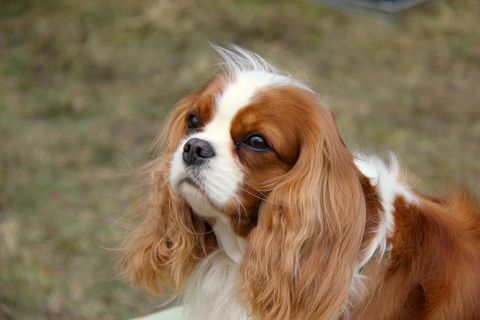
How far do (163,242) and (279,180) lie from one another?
1.69ft

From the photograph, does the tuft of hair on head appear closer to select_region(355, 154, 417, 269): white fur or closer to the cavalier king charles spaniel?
the cavalier king charles spaniel

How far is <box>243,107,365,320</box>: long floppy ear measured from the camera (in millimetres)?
2094

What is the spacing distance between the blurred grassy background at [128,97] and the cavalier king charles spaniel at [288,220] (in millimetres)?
1104

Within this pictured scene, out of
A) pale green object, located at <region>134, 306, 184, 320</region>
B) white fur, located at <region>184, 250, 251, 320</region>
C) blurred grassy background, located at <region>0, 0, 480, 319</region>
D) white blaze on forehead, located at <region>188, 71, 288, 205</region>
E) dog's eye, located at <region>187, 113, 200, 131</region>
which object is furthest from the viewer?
blurred grassy background, located at <region>0, 0, 480, 319</region>

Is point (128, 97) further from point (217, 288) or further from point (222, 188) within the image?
point (222, 188)

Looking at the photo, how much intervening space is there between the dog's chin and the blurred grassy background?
1317 mm

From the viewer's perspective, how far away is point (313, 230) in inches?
83.0

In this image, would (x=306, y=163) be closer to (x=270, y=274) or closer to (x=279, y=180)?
(x=279, y=180)

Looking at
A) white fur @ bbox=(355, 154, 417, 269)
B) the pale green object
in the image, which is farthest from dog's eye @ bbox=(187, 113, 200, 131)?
the pale green object

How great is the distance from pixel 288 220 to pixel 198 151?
0.31 m

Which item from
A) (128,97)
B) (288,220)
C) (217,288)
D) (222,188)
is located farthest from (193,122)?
(128,97)

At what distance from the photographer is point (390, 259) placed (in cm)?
224

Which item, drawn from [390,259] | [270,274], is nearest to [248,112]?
[270,274]

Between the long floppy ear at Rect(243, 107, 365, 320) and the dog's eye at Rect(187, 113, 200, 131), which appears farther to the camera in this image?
the dog's eye at Rect(187, 113, 200, 131)
